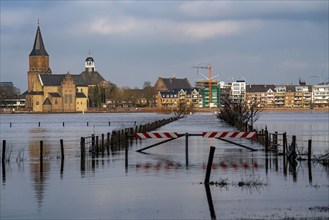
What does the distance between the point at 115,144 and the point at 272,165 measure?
18.9 m

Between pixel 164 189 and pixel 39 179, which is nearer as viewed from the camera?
pixel 164 189

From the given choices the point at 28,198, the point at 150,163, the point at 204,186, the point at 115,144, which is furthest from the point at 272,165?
the point at 115,144

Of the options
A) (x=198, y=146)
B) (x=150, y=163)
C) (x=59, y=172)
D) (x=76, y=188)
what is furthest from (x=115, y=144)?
(x=76, y=188)

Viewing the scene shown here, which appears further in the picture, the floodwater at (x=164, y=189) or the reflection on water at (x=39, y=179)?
the reflection on water at (x=39, y=179)

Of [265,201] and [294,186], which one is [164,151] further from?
[265,201]

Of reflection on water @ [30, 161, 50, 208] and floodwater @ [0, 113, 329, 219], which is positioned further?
reflection on water @ [30, 161, 50, 208]

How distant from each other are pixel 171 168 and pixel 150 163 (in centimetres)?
284

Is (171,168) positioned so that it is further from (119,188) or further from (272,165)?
(119,188)

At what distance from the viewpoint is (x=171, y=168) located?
3197 cm

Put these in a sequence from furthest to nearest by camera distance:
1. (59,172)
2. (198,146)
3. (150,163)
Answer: (198,146) < (150,163) < (59,172)

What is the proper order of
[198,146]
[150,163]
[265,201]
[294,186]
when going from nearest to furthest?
[265,201], [294,186], [150,163], [198,146]

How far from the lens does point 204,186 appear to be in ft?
82.3

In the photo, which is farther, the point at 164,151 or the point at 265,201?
the point at 164,151

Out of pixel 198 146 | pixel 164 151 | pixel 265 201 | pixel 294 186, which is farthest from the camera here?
pixel 198 146
